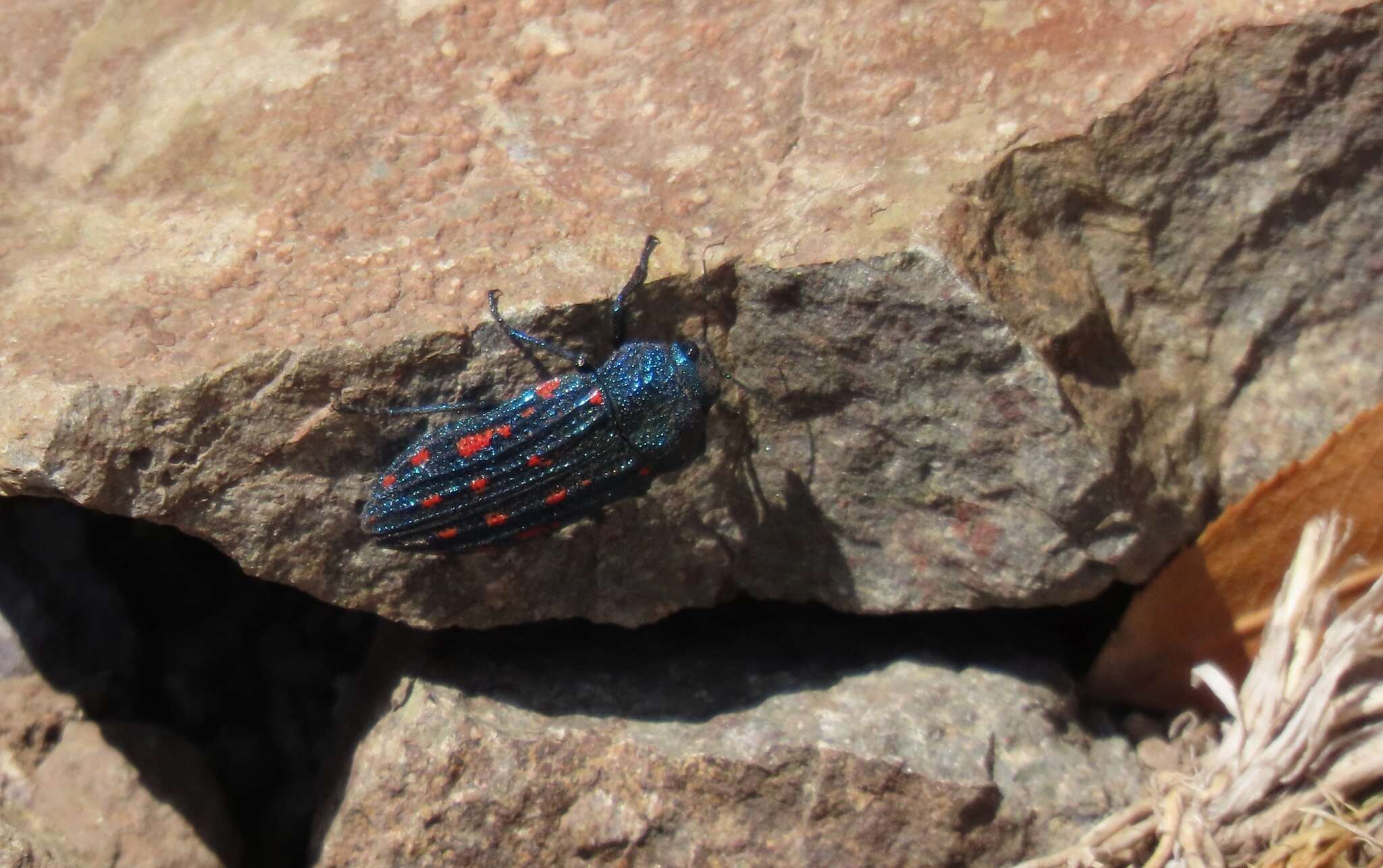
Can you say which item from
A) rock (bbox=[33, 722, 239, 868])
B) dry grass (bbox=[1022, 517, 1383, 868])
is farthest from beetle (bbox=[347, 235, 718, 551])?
dry grass (bbox=[1022, 517, 1383, 868])

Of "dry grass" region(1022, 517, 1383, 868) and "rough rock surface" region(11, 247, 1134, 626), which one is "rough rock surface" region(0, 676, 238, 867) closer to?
"rough rock surface" region(11, 247, 1134, 626)

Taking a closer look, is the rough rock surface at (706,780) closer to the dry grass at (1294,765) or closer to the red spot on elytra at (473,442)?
the dry grass at (1294,765)

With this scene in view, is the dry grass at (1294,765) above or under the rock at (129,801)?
under

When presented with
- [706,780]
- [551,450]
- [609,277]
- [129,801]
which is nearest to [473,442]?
[551,450]

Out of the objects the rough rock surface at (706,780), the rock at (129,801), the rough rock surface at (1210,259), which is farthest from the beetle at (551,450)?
the rock at (129,801)

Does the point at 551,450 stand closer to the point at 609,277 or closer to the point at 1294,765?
the point at 609,277

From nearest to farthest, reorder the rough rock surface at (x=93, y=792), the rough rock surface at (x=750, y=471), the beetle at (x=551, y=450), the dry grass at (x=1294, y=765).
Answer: the rough rock surface at (x=750, y=471)
the beetle at (x=551, y=450)
the dry grass at (x=1294, y=765)
the rough rock surface at (x=93, y=792)

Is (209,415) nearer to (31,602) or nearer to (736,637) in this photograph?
(31,602)
